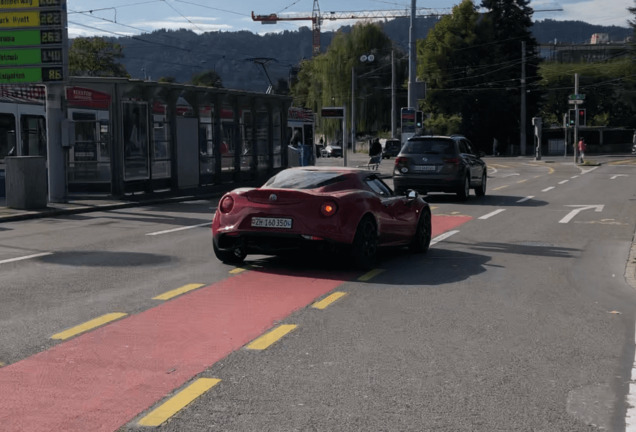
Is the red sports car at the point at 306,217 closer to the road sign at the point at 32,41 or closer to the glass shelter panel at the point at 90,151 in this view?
the road sign at the point at 32,41

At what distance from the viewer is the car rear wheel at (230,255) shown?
11.3m

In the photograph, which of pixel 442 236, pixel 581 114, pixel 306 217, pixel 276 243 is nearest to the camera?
pixel 306 217

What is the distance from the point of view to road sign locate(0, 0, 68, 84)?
22.7m

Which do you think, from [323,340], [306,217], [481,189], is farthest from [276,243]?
[481,189]

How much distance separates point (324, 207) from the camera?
10492 millimetres

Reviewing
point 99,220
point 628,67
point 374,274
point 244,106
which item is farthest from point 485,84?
point 374,274

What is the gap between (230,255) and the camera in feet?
37.1

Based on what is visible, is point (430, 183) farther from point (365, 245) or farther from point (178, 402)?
point (178, 402)

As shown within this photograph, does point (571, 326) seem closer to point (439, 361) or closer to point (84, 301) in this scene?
point (439, 361)

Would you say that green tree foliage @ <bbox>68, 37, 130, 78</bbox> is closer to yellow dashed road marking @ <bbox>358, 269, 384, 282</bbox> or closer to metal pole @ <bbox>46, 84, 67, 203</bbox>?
metal pole @ <bbox>46, 84, 67, 203</bbox>

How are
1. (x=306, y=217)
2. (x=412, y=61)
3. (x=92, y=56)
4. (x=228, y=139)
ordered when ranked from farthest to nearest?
(x=92, y=56), (x=412, y=61), (x=228, y=139), (x=306, y=217)

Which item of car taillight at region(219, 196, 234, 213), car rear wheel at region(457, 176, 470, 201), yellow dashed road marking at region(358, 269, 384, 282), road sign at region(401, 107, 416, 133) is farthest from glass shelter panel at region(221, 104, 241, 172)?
yellow dashed road marking at region(358, 269, 384, 282)

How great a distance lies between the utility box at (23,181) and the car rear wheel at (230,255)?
1078 centimetres

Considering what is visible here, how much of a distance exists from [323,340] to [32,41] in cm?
1838
